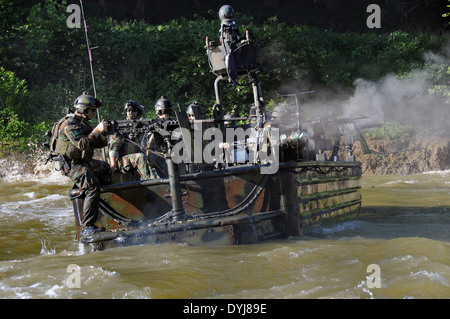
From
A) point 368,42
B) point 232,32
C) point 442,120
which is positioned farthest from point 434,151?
point 232,32

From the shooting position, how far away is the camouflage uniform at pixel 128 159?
7.44 metres

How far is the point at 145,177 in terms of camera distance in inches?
292

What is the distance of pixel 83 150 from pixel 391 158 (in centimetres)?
1297

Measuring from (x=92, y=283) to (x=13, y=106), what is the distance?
15311 millimetres

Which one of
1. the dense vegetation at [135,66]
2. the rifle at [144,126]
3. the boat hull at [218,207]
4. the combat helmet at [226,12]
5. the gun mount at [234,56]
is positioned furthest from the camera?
the dense vegetation at [135,66]

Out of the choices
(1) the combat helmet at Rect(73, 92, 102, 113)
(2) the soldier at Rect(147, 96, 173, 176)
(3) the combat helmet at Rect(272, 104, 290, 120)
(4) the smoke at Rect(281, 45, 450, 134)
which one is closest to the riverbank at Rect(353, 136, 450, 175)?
(4) the smoke at Rect(281, 45, 450, 134)

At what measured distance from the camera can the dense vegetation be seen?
19016mm

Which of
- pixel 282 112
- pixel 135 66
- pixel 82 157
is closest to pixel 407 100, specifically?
pixel 135 66

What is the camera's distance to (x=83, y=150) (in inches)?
243

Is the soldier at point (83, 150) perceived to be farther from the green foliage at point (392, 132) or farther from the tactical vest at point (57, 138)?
the green foliage at point (392, 132)

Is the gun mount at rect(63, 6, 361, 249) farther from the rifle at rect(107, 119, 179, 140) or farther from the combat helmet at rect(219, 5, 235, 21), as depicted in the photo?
the combat helmet at rect(219, 5, 235, 21)

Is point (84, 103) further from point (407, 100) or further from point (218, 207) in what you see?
point (407, 100)

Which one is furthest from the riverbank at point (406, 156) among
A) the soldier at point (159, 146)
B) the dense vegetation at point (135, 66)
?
the soldier at point (159, 146)

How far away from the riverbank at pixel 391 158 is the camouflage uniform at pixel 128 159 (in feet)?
33.1
